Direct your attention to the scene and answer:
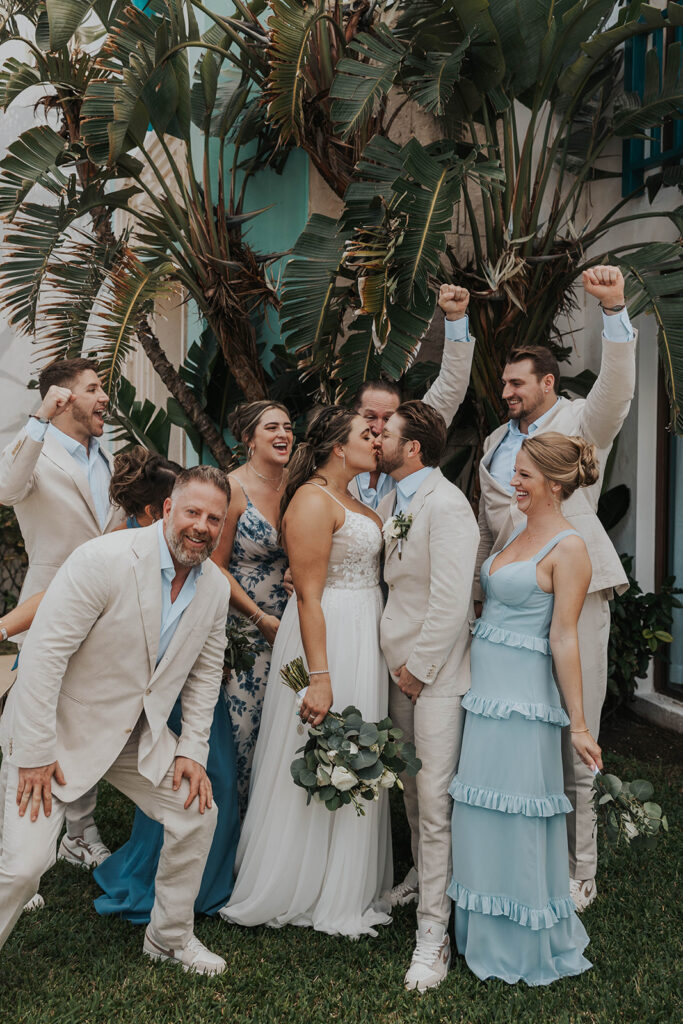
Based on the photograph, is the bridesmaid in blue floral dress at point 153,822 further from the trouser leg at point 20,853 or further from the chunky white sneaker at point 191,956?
the trouser leg at point 20,853

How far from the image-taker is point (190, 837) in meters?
3.54

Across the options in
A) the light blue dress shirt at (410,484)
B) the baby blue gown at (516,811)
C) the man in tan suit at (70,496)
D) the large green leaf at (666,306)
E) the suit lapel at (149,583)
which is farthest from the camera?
the large green leaf at (666,306)

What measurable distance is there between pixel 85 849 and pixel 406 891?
5.48 feet

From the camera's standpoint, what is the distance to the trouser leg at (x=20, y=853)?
10.2 ft

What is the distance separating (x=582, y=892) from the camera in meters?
4.17

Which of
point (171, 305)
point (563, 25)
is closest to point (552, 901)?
point (563, 25)

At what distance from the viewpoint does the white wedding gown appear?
3.91 m

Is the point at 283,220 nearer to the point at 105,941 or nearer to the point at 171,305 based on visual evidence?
the point at 171,305

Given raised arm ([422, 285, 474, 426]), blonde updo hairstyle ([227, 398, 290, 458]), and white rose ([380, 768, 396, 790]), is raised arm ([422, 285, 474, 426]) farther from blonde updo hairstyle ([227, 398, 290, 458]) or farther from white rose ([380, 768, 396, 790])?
white rose ([380, 768, 396, 790])

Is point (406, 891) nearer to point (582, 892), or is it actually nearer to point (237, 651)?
point (582, 892)

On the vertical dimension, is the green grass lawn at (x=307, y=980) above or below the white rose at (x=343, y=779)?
below

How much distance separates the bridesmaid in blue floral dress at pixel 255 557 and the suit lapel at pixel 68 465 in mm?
737

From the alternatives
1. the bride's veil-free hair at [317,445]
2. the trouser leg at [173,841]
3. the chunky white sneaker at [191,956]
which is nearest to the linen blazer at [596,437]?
the bride's veil-free hair at [317,445]

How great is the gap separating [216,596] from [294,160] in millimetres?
4915
